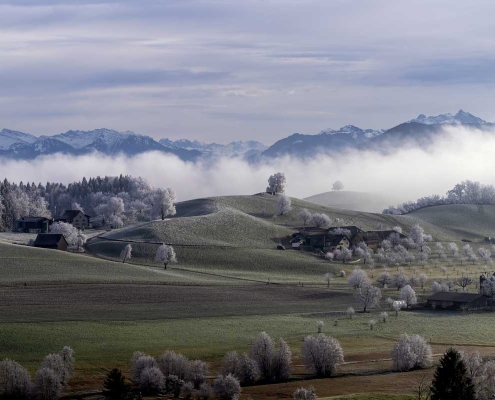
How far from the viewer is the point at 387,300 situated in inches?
3629

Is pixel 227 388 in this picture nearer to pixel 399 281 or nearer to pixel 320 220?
pixel 399 281

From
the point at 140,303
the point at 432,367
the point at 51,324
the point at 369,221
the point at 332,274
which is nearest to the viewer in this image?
the point at 432,367

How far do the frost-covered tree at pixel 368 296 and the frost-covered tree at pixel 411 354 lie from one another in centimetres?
2517

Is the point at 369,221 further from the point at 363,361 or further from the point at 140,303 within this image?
the point at 363,361

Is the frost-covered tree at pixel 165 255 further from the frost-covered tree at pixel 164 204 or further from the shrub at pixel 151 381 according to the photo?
the shrub at pixel 151 381

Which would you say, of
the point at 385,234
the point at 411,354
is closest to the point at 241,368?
the point at 411,354

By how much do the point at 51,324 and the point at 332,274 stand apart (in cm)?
5018

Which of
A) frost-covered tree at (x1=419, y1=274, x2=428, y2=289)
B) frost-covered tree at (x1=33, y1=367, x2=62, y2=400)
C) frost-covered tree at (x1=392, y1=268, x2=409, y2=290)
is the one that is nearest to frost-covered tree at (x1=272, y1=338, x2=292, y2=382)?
frost-covered tree at (x1=33, y1=367, x2=62, y2=400)

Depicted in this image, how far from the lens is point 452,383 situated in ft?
157

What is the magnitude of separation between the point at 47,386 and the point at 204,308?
96.4ft

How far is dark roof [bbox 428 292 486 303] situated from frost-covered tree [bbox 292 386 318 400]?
4171 cm

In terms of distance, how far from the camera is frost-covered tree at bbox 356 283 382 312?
295 feet

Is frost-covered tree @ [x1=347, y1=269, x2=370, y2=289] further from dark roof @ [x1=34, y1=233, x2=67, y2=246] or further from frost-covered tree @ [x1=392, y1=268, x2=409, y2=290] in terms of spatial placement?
dark roof @ [x1=34, y1=233, x2=67, y2=246]

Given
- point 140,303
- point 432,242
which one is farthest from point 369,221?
point 140,303
